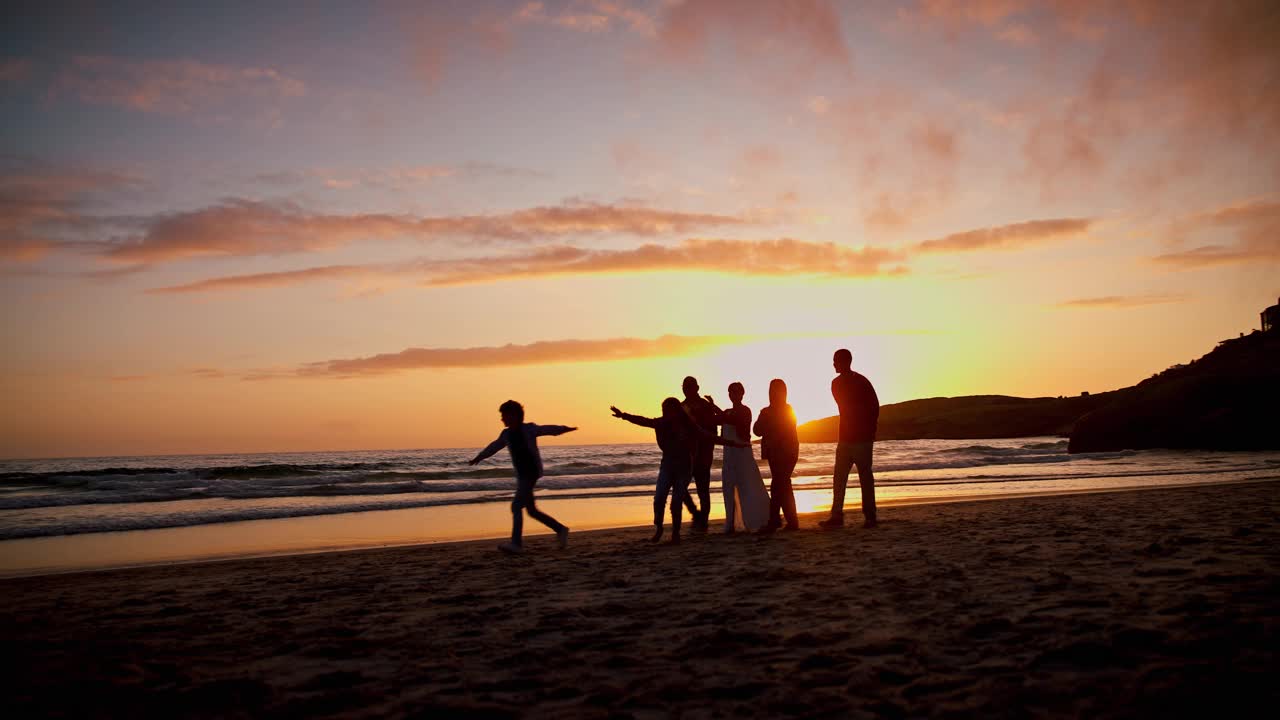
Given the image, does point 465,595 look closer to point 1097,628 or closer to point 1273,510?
point 1097,628

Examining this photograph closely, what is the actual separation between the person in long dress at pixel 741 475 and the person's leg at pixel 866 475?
4.52 feet

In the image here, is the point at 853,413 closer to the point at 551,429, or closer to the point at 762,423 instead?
the point at 762,423

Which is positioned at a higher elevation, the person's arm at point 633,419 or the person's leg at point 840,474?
the person's arm at point 633,419

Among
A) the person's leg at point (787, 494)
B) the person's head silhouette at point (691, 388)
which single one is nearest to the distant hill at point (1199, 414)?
the person's leg at point (787, 494)

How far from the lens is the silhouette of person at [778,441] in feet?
38.1

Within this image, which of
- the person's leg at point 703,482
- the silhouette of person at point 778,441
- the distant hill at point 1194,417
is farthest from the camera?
the distant hill at point 1194,417

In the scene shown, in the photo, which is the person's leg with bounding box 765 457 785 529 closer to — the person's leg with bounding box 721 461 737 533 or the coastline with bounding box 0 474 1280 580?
the person's leg with bounding box 721 461 737 533

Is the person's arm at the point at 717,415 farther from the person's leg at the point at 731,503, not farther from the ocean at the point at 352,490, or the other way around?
the ocean at the point at 352,490

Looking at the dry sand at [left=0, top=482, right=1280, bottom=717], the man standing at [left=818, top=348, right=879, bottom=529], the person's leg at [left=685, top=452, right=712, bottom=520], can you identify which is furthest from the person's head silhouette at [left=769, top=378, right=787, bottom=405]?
the dry sand at [left=0, top=482, right=1280, bottom=717]

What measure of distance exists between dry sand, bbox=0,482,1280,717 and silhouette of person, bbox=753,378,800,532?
6.44 feet

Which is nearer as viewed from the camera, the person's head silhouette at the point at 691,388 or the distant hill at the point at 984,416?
the person's head silhouette at the point at 691,388

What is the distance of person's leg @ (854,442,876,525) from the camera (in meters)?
11.4

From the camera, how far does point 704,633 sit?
17.6 feet

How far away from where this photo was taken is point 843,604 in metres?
6.09
